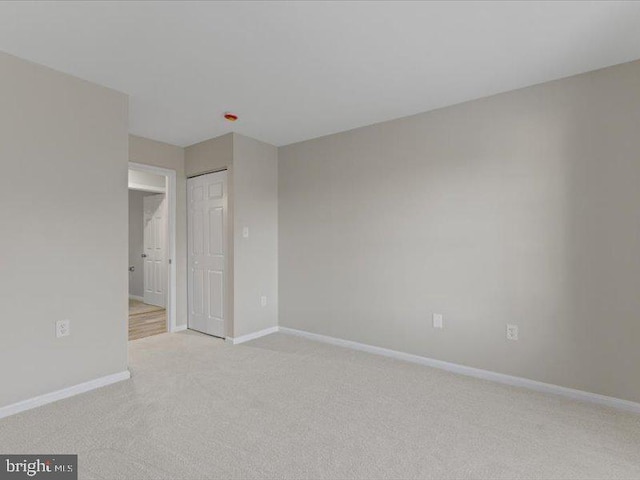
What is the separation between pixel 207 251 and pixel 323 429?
106 inches

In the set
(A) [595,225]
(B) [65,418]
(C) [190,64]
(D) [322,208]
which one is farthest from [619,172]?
(B) [65,418]

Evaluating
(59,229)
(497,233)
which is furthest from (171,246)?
(497,233)

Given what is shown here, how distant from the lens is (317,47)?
85.4 inches

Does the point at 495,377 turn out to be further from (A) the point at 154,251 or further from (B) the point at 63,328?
(A) the point at 154,251

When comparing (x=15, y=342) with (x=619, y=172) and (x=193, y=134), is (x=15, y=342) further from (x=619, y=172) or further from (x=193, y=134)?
(x=619, y=172)

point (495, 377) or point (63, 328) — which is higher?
point (63, 328)

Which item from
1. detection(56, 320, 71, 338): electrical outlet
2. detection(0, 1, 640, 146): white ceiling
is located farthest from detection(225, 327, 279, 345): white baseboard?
detection(0, 1, 640, 146): white ceiling

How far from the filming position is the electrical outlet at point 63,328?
2.46m

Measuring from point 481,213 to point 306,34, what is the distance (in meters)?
1.98

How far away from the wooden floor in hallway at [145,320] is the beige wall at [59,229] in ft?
4.90

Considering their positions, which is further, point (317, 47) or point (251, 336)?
point (251, 336)

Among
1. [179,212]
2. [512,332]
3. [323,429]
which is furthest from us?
[179,212]

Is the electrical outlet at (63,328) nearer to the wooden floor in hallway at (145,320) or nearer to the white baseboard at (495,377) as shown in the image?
the wooden floor in hallway at (145,320)

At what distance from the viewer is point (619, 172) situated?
237 cm
